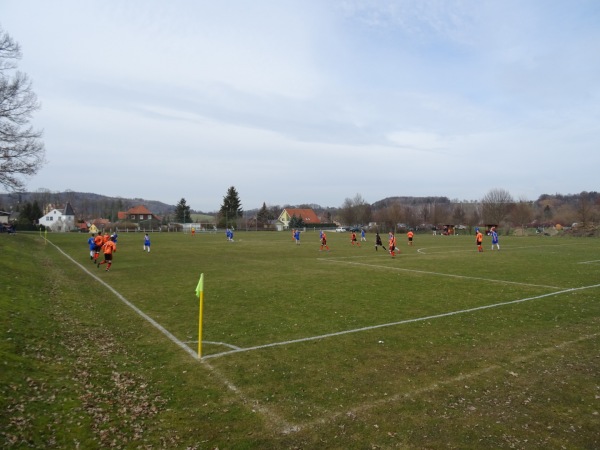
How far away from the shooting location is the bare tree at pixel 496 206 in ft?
334

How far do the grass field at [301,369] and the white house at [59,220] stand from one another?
8275 centimetres

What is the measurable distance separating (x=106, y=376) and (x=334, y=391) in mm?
4259

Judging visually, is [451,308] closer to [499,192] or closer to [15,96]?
[15,96]

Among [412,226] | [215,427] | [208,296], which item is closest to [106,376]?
[215,427]

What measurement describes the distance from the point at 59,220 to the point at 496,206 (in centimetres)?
10725

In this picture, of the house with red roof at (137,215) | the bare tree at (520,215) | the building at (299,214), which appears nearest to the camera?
the bare tree at (520,215)

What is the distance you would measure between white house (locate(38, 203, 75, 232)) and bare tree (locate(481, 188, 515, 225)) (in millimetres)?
100727

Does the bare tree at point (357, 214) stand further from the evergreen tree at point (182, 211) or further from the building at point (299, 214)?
the evergreen tree at point (182, 211)

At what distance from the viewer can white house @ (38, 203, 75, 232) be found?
88.1 m

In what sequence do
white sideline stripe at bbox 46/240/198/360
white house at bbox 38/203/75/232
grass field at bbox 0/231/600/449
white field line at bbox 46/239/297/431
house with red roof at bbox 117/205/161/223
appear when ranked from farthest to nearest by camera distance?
house with red roof at bbox 117/205/161/223 < white house at bbox 38/203/75/232 < white sideline stripe at bbox 46/240/198/360 < white field line at bbox 46/239/297/431 < grass field at bbox 0/231/600/449

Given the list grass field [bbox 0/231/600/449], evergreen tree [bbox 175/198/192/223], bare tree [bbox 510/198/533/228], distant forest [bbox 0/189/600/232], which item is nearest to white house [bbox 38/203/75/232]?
distant forest [bbox 0/189/600/232]

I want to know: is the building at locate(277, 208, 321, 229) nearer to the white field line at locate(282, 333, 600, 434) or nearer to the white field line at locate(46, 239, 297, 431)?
the white field line at locate(46, 239, 297, 431)

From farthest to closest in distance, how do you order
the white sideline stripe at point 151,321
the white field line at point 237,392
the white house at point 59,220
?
the white house at point 59,220, the white sideline stripe at point 151,321, the white field line at point 237,392

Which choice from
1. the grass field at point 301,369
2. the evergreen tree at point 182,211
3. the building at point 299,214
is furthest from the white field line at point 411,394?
the building at point 299,214
